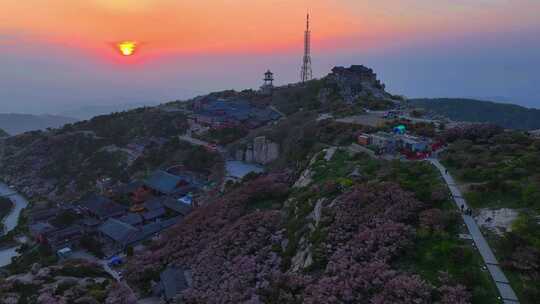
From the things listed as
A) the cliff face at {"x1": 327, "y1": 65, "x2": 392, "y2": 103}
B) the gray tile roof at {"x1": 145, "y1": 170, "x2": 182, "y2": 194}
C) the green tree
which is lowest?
the gray tile roof at {"x1": 145, "y1": 170, "x2": 182, "y2": 194}

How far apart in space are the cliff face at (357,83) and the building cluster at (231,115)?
40.9 ft

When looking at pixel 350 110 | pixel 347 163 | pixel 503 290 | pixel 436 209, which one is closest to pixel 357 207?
A: pixel 436 209

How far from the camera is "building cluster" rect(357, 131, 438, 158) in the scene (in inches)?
1085

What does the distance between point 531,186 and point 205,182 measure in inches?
1295

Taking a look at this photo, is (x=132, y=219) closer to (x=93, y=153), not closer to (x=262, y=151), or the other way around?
(x=262, y=151)

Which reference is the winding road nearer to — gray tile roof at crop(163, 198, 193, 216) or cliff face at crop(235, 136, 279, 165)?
gray tile roof at crop(163, 198, 193, 216)

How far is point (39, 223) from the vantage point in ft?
124

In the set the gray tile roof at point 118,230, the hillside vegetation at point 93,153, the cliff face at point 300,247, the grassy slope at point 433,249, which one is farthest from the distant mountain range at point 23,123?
the grassy slope at point 433,249

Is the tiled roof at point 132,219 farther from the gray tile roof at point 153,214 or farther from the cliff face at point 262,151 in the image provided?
the cliff face at point 262,151

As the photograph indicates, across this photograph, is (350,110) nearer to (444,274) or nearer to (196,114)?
(196,114)

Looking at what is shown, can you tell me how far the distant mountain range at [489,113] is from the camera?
80.0 meters

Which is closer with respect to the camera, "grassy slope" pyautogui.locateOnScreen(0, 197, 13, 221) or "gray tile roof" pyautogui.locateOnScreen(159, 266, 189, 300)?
"gray tile roof" pyautogui.locateOnScreen(159, 266, 189, 300)

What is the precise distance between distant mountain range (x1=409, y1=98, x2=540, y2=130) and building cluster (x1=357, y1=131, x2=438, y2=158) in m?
54.7

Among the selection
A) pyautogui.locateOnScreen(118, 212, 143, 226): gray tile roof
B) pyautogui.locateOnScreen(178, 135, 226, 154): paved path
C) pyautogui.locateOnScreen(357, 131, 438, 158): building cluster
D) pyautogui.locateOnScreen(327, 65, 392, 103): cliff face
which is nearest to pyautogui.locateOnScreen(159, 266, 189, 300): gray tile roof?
pyautogui.locateOnScreen(118, 212, 143, 226): gray tile roof
